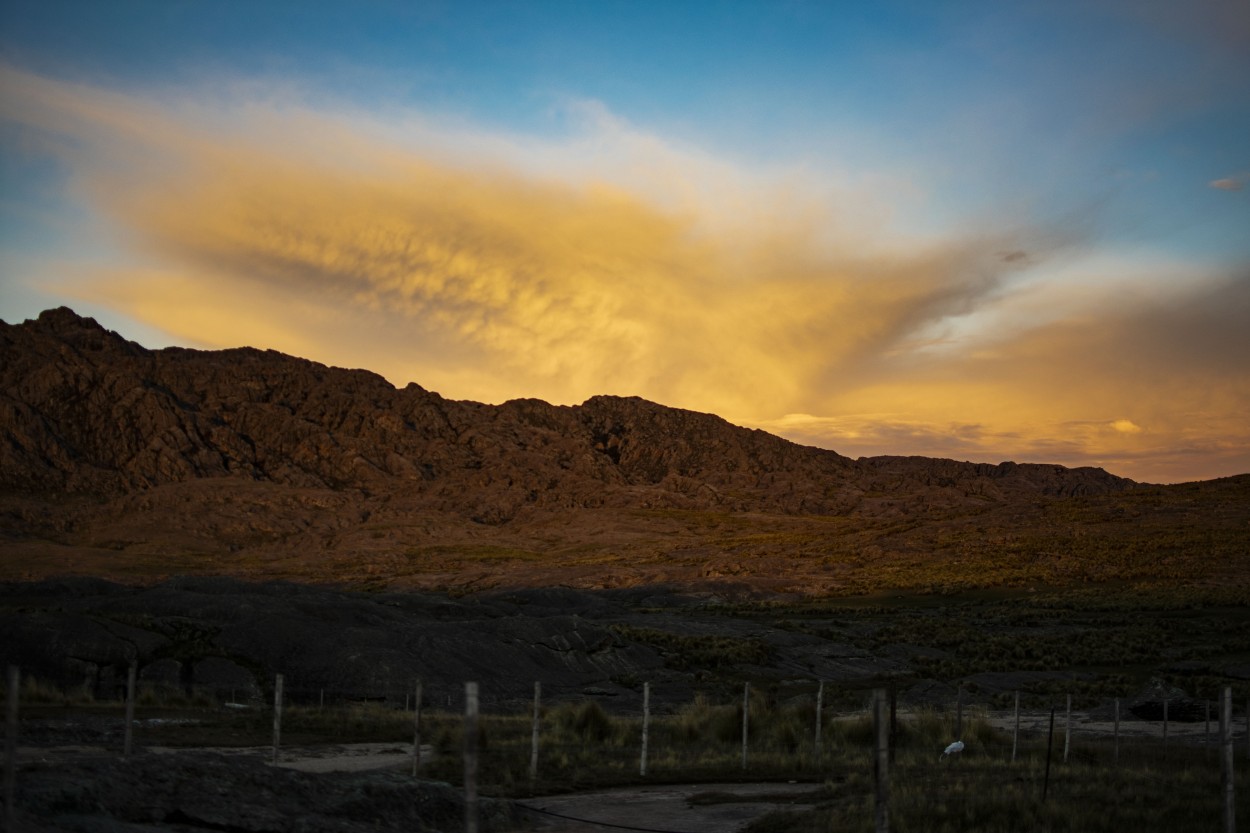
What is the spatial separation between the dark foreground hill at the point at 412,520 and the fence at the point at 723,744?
7621 centimetres

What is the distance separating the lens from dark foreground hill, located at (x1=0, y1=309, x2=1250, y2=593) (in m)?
116

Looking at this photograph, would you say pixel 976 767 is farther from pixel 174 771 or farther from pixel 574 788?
pixel 174 771

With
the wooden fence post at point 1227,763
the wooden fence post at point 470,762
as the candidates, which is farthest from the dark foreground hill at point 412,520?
the wooden fence post at point 470,762

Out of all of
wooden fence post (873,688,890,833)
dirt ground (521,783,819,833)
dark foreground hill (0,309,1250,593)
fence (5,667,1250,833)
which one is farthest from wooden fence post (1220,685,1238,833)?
dark foreground hill (0,309,1250,593)

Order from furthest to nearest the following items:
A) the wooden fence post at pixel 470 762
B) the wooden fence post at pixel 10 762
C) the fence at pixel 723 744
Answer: the fence at pixel 723 744 → the wooden fence post at pixel 10 762 → the wooden fence post at pixel 470 762

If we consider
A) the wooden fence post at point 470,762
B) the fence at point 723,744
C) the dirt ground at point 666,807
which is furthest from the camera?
the fence at point 723,744

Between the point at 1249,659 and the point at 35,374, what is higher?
the point at 35,374

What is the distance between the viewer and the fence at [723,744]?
2062cm

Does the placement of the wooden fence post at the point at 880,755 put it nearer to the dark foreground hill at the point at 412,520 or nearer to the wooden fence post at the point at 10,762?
the wooden fence post at the point at 10,762

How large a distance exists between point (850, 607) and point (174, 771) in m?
83.6

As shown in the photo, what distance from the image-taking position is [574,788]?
20547 mm

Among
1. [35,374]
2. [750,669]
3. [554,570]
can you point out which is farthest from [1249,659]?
[35,374]

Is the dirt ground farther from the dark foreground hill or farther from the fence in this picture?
the dark foreground hill

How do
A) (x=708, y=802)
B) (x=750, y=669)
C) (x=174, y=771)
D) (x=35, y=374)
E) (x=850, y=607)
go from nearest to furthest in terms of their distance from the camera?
(x=174, y=771), (x=708, y=802), (x=750, y=669), (x=850, y=607), (x=35, y=374)
